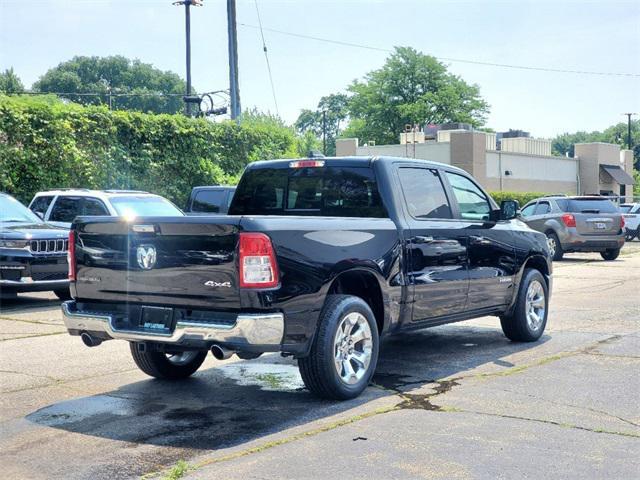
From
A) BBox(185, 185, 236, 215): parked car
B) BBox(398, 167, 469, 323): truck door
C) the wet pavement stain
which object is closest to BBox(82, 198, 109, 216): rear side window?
BBox(185, 185, 236, 215): parked car

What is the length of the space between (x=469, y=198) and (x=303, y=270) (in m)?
3.04

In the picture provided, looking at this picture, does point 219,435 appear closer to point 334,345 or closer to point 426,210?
point 334,345

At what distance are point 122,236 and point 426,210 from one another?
2.82 meters

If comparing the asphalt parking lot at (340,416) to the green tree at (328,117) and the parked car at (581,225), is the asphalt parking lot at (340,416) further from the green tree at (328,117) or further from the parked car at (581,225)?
the green tree at (328,117)

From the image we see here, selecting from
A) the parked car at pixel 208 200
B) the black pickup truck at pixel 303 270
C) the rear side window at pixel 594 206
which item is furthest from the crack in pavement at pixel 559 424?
the rear side window at pixel 594 206

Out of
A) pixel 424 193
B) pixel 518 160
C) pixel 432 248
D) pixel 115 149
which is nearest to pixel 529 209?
pixel 115 149

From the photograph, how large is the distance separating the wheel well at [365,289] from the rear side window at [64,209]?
9.02 m

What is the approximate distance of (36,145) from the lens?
19.4 meters

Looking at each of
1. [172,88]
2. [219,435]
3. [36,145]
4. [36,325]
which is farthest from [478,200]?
[172,88]

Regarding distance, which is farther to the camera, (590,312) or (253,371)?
(590,312)

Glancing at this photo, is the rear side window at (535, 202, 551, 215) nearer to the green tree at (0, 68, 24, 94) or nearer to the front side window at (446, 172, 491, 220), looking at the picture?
the front side window at (446, 172, 491, 220)

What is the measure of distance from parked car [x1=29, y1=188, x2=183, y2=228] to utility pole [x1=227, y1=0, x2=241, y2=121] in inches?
506

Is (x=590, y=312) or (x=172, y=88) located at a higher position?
(x=172, y=88)

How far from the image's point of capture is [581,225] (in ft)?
74.6
